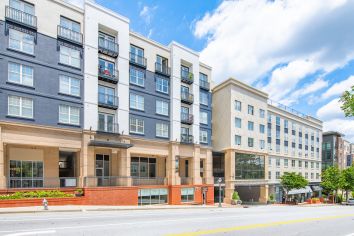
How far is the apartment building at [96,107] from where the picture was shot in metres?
25.2

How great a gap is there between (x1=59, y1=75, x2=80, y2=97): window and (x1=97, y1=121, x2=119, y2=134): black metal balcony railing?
388 centimetres

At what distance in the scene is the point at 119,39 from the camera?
31734 mm

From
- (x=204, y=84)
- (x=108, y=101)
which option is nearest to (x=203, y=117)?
(x=204, y=84)

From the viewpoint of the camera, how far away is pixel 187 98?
Answer: 1515 inches

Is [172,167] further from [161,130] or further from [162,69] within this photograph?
[162,69]

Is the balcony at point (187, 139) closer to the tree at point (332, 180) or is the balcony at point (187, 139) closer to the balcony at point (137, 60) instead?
the balcony at point (137, 60)

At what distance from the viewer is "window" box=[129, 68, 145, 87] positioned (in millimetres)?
33403

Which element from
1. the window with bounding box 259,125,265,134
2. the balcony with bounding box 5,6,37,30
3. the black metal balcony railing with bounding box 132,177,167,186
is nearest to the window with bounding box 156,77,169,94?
the black metal balcony railing with bounding box 132,177,167,186

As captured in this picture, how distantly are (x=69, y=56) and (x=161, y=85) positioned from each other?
39.4ft

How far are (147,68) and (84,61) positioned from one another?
826 cm

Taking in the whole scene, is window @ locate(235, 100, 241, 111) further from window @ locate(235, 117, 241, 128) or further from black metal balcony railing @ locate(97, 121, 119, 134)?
black metal balcony railing @ locate(97, 121, 119, 134)

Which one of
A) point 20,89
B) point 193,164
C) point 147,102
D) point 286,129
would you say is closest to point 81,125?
point 20,89

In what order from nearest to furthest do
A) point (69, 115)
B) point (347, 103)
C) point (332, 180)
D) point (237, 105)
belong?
point (347, 103) < point (69, 115) < point (237, 105) < point (332, 180)

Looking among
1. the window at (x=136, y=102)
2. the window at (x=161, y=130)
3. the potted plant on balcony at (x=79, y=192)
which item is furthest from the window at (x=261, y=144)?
the potted plant on balcony at (x=79, y=192)
